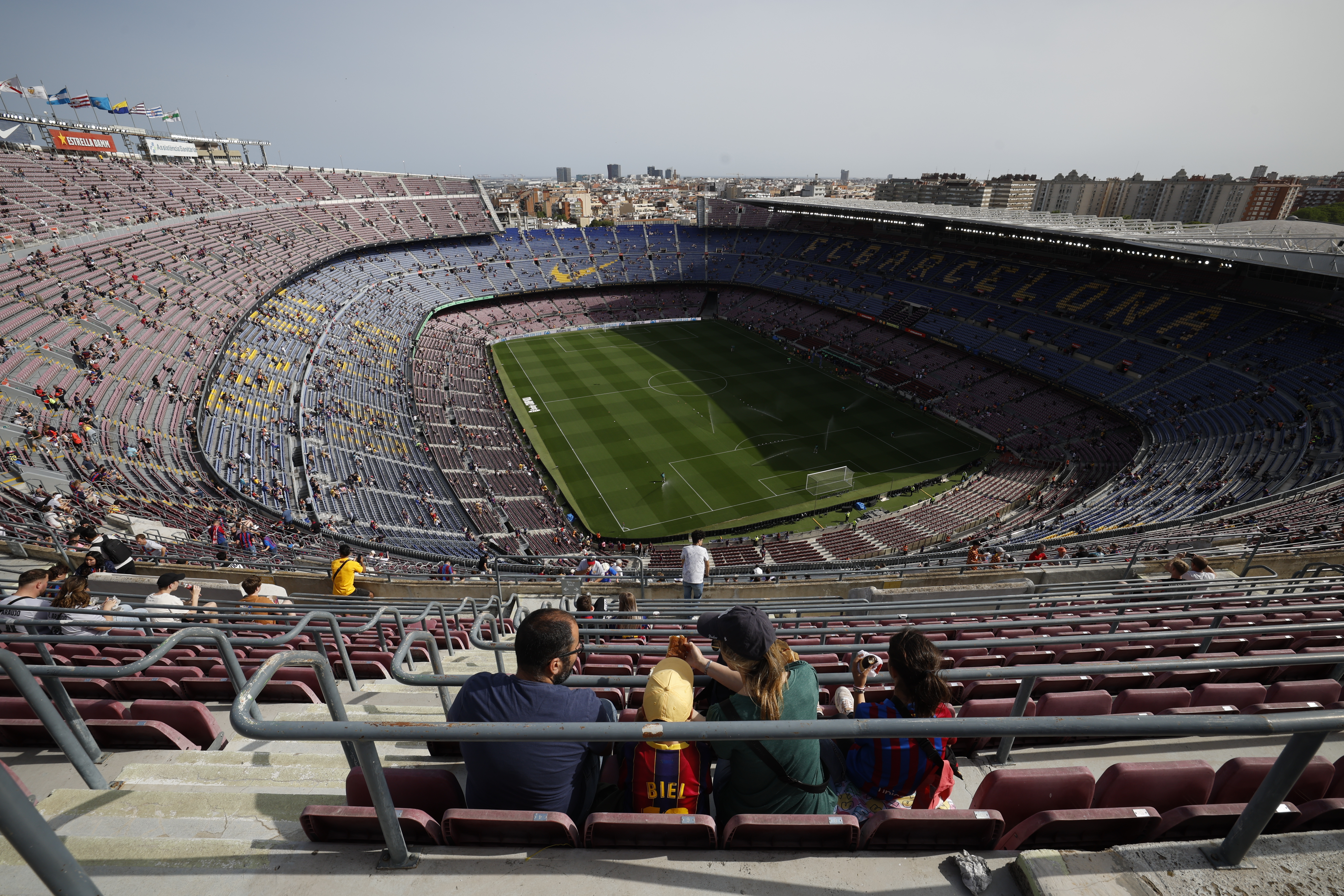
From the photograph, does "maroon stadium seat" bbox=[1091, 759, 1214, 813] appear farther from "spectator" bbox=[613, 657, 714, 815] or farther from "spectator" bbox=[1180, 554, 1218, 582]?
"spectator" bbox=[1180, 554, 1218, 582]

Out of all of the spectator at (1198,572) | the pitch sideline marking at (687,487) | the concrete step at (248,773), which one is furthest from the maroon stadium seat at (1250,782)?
the pitch sideline marking at (687,487)

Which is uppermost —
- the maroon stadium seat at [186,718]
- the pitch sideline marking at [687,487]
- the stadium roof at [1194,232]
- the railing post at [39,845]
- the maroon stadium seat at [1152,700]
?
the stadium roof at [1194,232]

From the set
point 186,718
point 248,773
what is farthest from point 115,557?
point 248,773

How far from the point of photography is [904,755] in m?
3.43

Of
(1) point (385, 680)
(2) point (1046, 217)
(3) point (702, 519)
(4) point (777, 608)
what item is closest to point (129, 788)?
(1) point (385, 680)

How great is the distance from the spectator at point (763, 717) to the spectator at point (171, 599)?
666cm

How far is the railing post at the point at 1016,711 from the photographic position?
4.00 m

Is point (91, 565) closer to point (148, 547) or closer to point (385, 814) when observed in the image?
point (148, 547)

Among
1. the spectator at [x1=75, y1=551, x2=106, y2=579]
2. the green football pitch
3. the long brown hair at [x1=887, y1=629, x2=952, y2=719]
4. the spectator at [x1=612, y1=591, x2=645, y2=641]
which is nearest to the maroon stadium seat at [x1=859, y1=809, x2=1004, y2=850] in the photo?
the long brown hair at [x1=887, y1=629, x2=952, y2=719]

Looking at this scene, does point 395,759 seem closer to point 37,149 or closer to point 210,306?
point 210,306

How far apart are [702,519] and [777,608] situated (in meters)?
21.7

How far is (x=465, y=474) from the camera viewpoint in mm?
33594

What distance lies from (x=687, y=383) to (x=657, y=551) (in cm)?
2207

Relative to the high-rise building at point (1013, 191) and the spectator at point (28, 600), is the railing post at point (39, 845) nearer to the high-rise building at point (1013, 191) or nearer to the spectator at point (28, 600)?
the spectator at point (28, 600)
